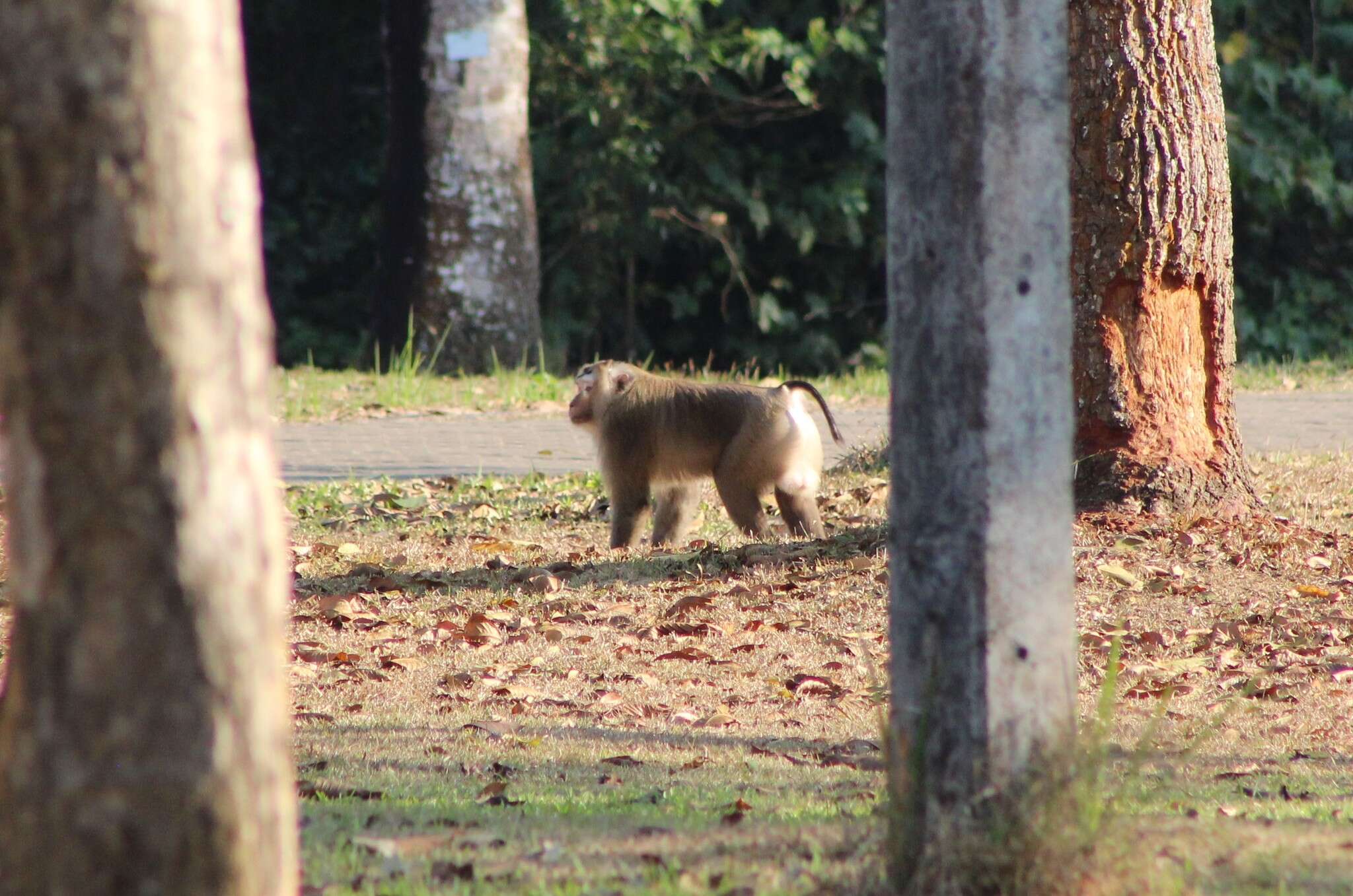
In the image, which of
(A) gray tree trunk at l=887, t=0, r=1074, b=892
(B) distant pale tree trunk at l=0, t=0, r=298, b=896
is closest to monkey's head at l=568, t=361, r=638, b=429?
(A) gray tree trunk at l=887, t=0, r=1074, b=892

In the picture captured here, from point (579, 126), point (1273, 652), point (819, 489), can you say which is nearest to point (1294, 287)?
point (579, 126)

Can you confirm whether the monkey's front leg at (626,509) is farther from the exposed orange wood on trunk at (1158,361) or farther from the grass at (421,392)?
the grass at (421,392)

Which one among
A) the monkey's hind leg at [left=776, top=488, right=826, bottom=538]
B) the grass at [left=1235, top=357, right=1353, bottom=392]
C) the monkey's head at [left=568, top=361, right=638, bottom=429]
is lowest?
the monkey's hind leg at [left=776, top=488, right=826, bottom=538]

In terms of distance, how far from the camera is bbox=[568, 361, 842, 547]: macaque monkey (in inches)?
304

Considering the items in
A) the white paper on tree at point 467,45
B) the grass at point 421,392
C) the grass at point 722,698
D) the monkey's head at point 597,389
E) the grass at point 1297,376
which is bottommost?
the grass at point 722,698

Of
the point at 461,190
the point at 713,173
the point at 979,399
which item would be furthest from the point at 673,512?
the point at 713,173

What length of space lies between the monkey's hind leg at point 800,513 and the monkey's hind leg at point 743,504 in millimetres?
114

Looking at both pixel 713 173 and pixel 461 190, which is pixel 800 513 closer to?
pixel 461 190

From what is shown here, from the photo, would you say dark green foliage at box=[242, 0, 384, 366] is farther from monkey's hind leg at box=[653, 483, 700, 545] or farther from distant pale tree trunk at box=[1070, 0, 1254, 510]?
distant pale tree trunk at box=[1070, 0, 1254, 510]

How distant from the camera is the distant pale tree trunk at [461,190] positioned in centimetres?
1402

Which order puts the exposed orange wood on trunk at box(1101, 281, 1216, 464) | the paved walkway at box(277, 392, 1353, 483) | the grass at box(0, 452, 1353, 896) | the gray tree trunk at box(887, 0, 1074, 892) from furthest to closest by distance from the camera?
1. the paved walkway at box(277, 392, 1353, 483)
2. the exposed orange wood on trunk at box(1101, 281, 1216, 464)
3. the grass at box(0, 452, 1353, 896)
4. the gray tree trunk at box(887, 0, 1074, 892)

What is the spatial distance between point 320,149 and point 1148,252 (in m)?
12.7

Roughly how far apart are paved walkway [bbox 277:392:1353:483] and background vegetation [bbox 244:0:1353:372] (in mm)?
4048

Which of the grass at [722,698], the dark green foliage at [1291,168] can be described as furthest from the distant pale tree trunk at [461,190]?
the dark green foliage at [1291,168]
